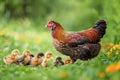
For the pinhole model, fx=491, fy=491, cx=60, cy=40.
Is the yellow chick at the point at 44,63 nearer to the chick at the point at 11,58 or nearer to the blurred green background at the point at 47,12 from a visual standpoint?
the chick at the point at 11,58

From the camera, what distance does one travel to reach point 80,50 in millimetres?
10852

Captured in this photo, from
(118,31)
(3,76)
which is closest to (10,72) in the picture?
(3,76)

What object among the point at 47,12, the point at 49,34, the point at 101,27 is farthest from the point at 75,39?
the point at 47,12

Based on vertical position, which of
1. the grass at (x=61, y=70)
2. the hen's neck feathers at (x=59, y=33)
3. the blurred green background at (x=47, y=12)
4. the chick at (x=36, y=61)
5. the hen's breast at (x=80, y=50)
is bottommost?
the grass at (x=61, y=70)

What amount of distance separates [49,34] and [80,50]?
43.3 ft

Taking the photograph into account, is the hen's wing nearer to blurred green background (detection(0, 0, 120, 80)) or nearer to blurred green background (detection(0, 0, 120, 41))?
blurred green background (detection(0, 0, 120, 80))

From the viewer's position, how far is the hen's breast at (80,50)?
10.8 meters

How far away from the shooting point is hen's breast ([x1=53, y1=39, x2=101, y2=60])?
10.8 metres

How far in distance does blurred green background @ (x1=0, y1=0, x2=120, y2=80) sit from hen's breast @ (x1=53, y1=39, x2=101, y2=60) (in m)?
0.18

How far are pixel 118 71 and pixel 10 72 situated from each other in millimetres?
3034

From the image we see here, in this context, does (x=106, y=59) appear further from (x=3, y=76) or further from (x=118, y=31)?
(x=118, y=31)

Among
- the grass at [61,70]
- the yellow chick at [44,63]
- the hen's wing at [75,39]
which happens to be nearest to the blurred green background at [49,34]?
the grass at [61,70]

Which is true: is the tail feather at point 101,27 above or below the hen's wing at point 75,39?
above

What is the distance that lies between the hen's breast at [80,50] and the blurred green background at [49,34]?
0.58ft
